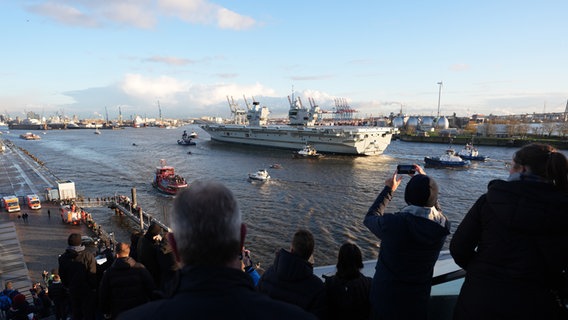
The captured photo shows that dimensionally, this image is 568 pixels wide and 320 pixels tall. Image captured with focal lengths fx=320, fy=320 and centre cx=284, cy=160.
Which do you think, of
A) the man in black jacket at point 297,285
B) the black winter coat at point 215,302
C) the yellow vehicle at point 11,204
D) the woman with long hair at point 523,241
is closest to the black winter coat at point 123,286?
the man in black jacket at point 297,285

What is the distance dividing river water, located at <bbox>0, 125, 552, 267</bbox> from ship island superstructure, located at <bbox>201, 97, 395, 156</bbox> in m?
2.78

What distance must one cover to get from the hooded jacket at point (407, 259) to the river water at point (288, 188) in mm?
9504

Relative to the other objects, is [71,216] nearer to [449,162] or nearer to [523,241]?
[523,241]

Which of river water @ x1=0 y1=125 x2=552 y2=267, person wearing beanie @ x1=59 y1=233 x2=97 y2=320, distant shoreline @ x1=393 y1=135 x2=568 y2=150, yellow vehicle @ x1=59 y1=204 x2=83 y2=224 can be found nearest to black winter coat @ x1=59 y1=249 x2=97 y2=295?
person wearing beanie @ x1=59 y1=233 x2=97 y2=320

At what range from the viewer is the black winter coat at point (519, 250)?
182 centimetres

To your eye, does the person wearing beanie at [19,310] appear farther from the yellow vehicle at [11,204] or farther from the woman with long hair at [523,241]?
the yellow vehicle at [11,204]

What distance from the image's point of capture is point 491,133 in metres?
78.8

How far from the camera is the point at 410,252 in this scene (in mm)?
2393

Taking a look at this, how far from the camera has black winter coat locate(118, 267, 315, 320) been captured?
3.25 ft

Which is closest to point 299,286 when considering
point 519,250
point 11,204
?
point 519,250

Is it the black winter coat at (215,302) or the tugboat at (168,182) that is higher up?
the black winter coat at (215,302)

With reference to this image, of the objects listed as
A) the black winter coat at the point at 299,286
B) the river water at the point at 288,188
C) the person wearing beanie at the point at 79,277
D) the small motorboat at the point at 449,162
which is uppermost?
the black winter coat at the point at 299,286

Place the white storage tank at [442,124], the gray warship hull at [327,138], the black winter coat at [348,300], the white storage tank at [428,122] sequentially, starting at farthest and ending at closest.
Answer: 1. the white storage tank at [428,122]
2. the white storage tank at [442,124]
3. the gray warship hull at [327,138]
4. the black winter coat at [348,300]

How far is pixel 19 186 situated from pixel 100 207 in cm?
1462
